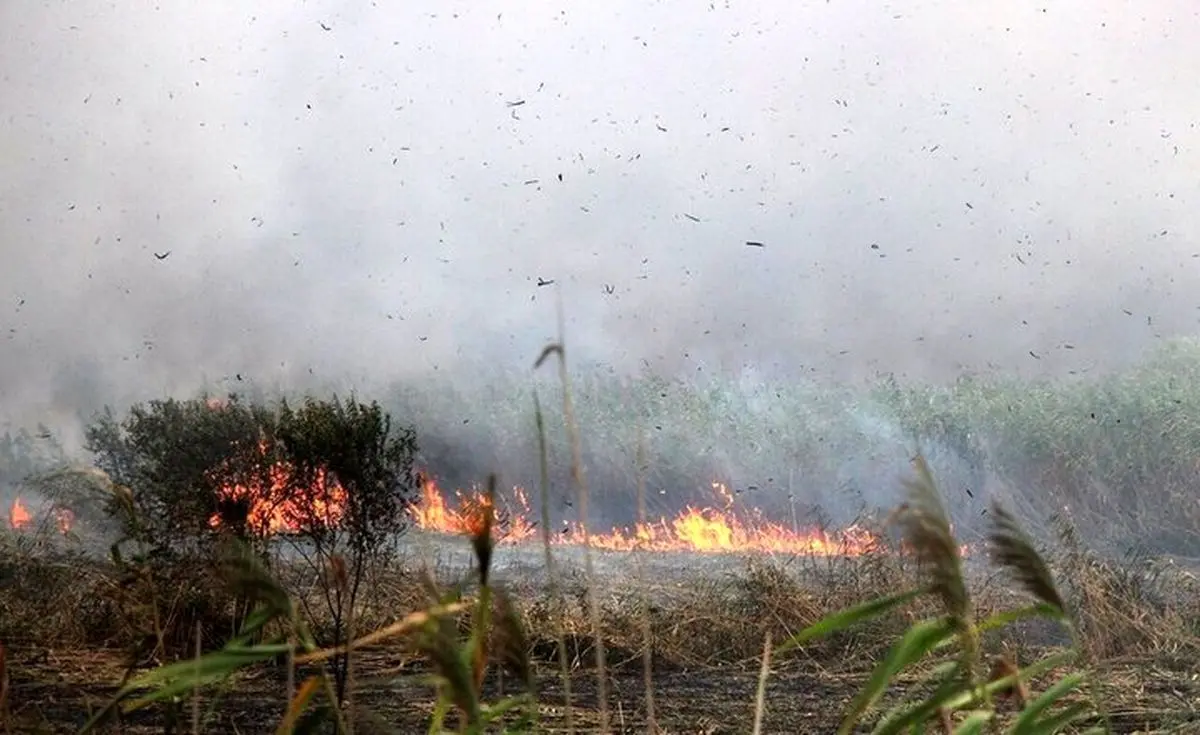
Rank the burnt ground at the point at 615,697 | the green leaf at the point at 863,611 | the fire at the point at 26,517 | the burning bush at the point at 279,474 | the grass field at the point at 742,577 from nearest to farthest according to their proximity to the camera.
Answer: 1. the green leaf at the point at 863,611
2. the burnt ground at the point at 615,697
3. the grass field at the point at 742,577
4. the burning bush at the point at 279,474
5. the fire at the point at 26,517

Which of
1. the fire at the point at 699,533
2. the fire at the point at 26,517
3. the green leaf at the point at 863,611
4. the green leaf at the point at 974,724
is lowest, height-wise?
the green leaf at the point at 974,724

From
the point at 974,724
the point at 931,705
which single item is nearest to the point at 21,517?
the point at 974,724

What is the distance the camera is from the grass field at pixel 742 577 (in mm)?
3531

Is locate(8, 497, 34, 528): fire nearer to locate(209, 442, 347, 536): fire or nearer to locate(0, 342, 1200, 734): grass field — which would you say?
locate(0, 342, 1200, 734): grass field

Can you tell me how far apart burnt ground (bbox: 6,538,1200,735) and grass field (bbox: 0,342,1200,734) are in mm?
16

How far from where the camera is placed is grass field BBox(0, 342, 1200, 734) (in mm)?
3531

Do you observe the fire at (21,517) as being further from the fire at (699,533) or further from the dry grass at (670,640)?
the fire at (699,533)

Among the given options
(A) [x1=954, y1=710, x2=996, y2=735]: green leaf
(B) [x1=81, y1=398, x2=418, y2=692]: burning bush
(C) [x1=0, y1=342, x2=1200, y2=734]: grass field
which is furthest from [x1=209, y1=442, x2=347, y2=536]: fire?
(A) [x1=954, y1=710, x2=996, y2=735]: green leaf

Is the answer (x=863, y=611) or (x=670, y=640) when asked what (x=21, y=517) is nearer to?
(x=670, y=640)

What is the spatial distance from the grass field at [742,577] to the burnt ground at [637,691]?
0.05 feet

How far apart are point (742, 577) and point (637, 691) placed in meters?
1.74

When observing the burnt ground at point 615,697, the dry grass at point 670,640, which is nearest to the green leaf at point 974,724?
the burnt ground at point 615,697

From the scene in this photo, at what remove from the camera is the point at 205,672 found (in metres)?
0.80

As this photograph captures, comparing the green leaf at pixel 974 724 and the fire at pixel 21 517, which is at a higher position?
the fire at pixel 21 517
